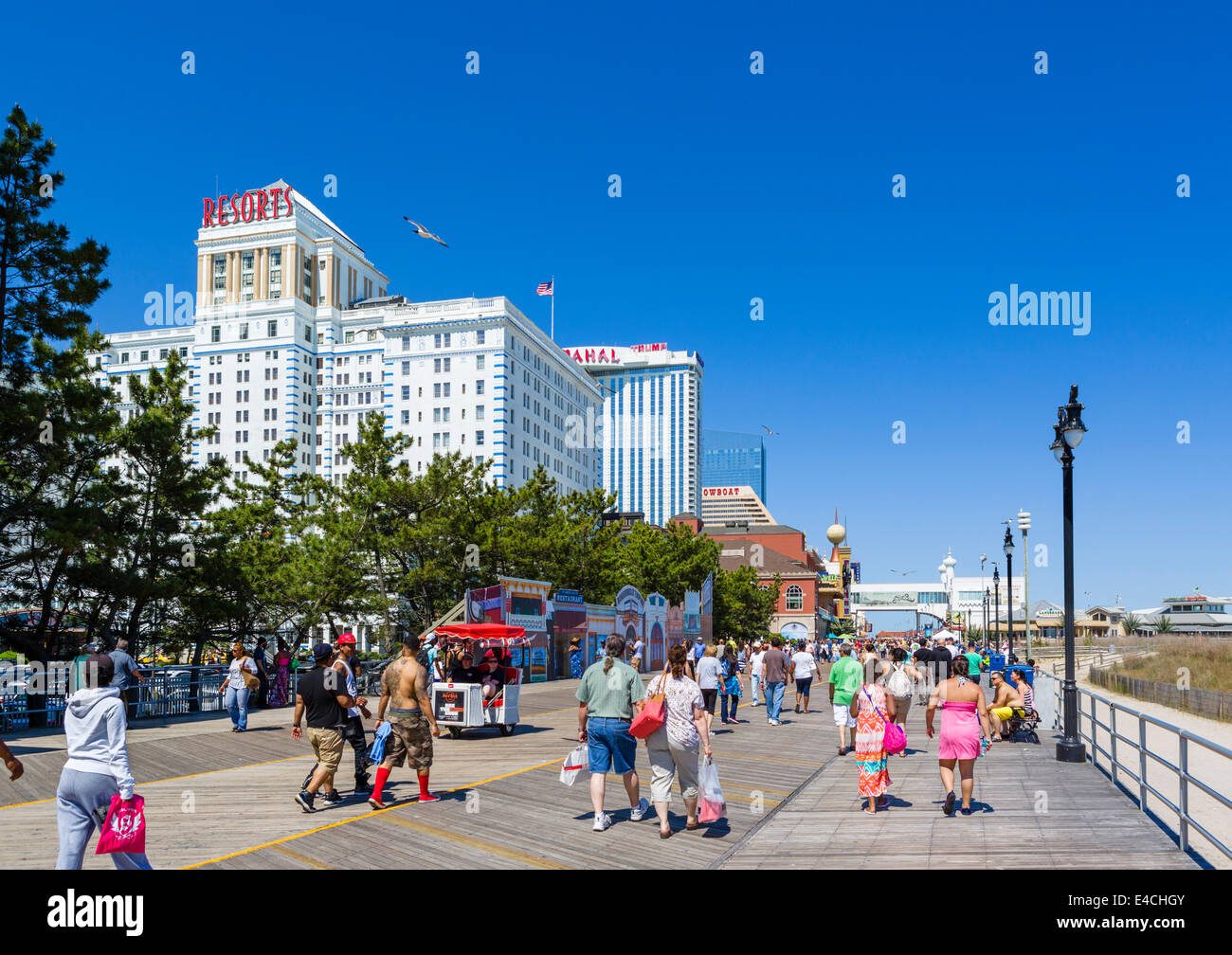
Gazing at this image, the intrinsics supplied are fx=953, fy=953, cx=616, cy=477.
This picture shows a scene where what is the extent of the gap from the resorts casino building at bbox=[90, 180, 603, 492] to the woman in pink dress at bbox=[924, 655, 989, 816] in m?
90.0

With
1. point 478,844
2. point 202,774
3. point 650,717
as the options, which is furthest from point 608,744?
point 202,774

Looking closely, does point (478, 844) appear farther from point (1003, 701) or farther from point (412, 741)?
point (1003, 701)

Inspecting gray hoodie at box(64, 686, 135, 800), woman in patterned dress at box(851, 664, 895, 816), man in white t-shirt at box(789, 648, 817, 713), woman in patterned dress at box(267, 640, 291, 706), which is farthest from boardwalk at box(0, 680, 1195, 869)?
woman in patterned dress at box(267, 640, 291, 706)

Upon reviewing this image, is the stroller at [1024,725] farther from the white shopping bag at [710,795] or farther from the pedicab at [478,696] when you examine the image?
the white shopping bag at [710,795]

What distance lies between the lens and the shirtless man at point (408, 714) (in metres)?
10.1

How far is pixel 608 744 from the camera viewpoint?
30.4ft

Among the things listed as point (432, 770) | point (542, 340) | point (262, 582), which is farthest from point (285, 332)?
point (432, 770)

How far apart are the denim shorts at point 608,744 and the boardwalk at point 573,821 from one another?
2.00 feet

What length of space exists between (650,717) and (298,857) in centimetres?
328

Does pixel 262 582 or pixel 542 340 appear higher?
pixel 542 340

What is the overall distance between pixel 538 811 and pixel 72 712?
17.2ft
